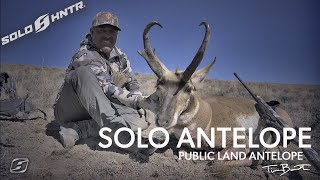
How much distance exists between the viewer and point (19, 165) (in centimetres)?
361

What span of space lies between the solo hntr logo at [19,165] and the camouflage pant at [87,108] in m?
0.81

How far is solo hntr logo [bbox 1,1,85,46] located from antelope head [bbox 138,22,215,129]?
121 centimetres

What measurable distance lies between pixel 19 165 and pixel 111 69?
1717 millimetres

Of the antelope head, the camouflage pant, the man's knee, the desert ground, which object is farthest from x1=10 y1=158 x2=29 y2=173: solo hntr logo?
the antelope head

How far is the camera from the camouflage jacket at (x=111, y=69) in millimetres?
4000

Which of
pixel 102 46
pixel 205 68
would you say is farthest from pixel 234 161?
pixel 102 46

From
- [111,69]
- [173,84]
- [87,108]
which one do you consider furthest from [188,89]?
[111,69]

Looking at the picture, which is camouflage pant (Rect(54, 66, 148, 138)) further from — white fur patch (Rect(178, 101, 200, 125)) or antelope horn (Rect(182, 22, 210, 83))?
antelope horn (Rect(182, 22, 210, 83))

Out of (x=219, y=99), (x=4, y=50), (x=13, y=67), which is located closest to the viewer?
(x=4, y=50)

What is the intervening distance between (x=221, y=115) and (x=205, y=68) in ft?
2.83

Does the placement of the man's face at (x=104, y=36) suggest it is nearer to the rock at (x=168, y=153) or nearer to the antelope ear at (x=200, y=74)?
the antelope ear at (x=200, y=74)

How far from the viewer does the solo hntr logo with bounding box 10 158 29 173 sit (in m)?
3.53

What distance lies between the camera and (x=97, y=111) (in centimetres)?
396

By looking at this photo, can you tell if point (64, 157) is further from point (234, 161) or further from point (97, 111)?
point (234, 161)
